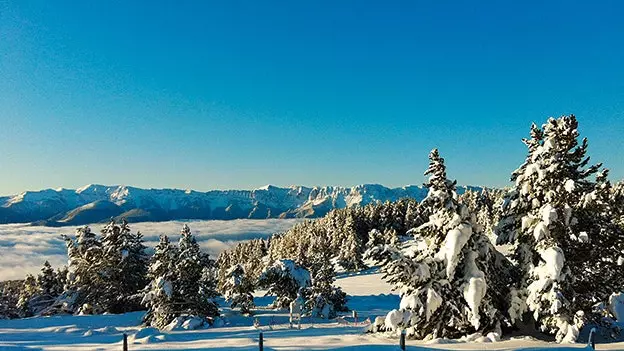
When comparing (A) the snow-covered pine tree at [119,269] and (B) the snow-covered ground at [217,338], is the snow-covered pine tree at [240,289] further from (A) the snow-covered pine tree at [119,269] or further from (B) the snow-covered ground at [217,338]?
(A) the snow-covered pine tree at [119,269]

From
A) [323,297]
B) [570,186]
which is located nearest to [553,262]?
[570,186]

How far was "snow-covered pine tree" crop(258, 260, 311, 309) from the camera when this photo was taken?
32.8 meters

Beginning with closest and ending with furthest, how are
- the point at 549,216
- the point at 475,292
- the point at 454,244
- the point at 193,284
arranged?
the point at 475,292 < the point at 454,244 < the point at 549,216 < the point at 193,284

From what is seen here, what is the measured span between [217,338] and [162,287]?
320 inches

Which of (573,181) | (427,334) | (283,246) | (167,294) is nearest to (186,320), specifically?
(167,294)

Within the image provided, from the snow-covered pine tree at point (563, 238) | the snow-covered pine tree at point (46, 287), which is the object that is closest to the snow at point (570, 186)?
the snow-covered pine tree at point (563, 238)

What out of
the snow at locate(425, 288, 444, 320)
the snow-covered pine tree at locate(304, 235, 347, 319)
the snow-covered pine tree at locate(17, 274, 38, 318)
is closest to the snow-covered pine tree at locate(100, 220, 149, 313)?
the snow-covered pine tree at locate(304, 235, 347, 319)

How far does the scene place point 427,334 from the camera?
18.0 metres

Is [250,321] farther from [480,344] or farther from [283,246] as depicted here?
[283,246]

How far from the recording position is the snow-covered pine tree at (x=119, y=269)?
37406 millimetres

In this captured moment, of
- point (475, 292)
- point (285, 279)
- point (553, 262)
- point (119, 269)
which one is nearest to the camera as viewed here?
point (475, 292)

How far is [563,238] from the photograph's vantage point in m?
18.0

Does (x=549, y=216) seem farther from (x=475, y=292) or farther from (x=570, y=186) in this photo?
(x=475, y=292)

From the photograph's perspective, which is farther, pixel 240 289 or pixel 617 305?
pixel 240 289
